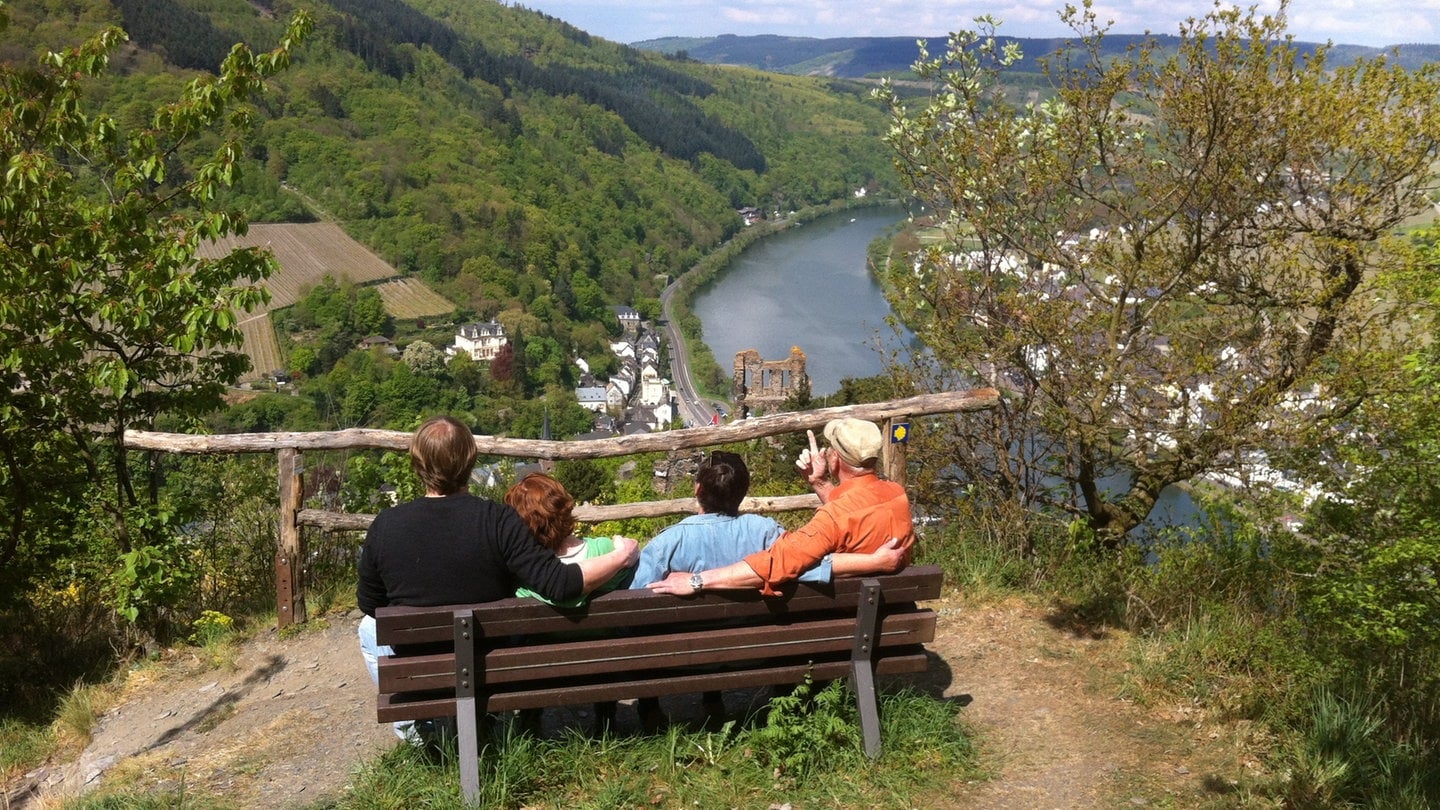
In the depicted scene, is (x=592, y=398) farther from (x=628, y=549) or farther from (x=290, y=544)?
(x=628, y=549)

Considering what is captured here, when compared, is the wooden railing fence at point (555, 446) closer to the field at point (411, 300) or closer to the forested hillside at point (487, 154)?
the forested hillside at point (487, 154)

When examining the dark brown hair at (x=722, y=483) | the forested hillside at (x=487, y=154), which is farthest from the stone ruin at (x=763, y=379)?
the dark brown hair at (x=722, y=483)

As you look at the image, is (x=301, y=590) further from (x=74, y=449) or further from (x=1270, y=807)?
(x=1270, y=807)

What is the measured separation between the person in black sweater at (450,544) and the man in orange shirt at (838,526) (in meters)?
0.36

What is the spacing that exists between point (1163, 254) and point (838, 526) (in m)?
2.71

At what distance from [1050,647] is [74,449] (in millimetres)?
4466

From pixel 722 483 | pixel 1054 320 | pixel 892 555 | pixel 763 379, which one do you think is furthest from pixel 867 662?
pixel 763 379

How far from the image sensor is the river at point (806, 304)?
187 feet

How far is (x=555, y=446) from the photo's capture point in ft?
15.4

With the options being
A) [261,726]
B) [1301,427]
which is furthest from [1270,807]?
[261,726]

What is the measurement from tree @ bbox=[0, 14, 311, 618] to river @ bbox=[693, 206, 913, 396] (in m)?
39.2

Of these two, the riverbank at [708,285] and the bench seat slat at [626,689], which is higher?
the bench seat slat at [626,689]

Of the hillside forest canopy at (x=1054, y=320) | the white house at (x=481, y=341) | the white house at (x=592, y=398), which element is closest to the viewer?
A: the hillside forest canopy at (x=1054, y=320)

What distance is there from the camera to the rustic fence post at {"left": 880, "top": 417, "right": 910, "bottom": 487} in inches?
185
